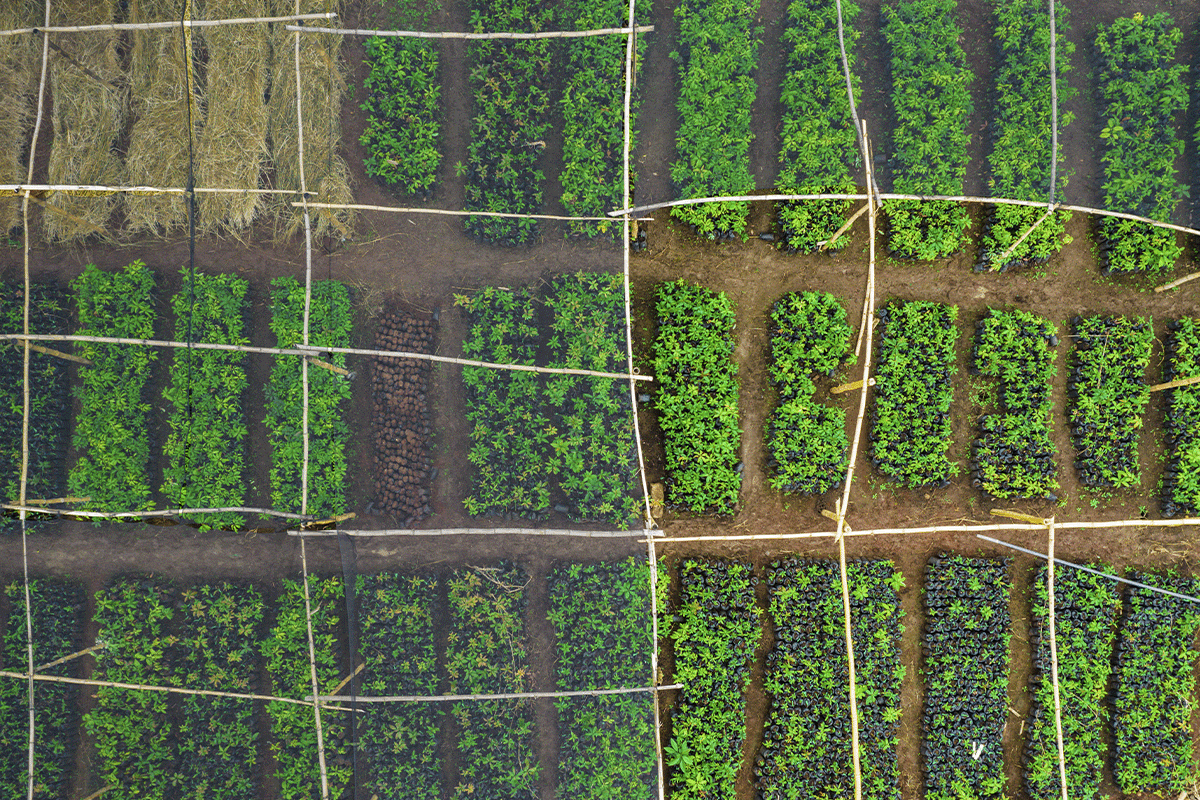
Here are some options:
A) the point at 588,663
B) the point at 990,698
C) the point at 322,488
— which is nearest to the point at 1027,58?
the point at 990,698

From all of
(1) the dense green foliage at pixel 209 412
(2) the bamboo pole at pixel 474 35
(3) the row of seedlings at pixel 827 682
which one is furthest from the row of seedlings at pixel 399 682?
(2) the bamboo pole at pixel 474 35

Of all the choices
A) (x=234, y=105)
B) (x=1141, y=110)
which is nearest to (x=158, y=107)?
(x=234, y=105)

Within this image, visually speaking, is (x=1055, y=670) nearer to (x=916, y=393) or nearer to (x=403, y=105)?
(x=916, y=393)

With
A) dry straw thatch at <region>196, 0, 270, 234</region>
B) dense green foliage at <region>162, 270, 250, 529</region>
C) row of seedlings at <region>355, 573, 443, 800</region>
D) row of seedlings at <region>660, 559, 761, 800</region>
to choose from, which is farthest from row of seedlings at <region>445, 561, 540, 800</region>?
dry straw thatch at <region>196, 0, 270, 234</region>

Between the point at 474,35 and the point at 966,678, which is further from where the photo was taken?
the point at 966,678

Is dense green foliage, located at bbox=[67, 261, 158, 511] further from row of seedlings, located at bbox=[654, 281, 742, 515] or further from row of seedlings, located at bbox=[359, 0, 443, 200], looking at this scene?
row of seedlings, located at bbox=[654, 281, 742, 515]

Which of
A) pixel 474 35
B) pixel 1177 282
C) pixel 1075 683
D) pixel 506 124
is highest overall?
pixel 474 35

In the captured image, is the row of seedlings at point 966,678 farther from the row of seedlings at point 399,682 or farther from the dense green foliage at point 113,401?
the dense green foliage at point 113,401
